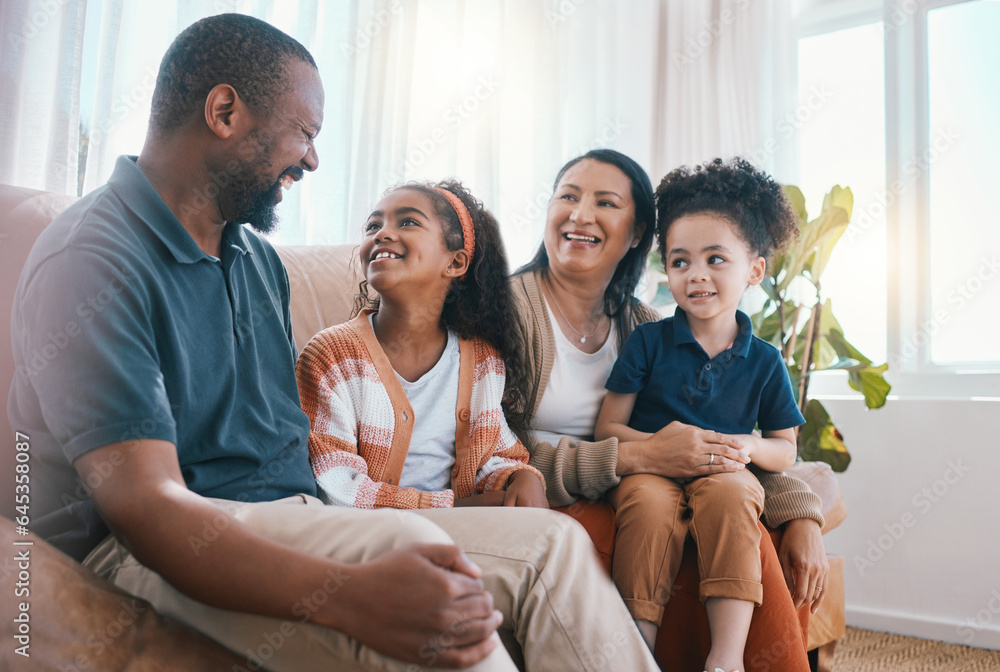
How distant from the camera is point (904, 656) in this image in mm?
2174

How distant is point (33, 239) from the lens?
1075mm

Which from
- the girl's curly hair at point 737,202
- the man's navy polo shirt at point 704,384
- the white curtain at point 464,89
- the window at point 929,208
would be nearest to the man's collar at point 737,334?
the man's navy polo shirt at point 704,384

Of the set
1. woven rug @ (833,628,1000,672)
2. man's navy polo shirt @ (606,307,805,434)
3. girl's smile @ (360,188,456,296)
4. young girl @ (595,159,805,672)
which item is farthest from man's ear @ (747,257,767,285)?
woven rug @ (833,628,1000,672)

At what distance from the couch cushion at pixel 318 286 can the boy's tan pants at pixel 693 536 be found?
2.47 feet

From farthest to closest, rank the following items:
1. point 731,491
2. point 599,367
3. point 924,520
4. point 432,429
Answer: point 924,520 < point 599,367 < point 432,429 < point 731,491

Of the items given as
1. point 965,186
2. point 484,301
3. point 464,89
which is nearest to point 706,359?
point 484,301

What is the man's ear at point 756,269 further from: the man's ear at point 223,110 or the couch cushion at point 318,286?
the man's ear at point 223,110

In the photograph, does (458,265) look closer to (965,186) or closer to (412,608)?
(412,608)

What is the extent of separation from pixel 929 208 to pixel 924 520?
3.51ft

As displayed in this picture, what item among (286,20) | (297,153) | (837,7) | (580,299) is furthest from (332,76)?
(837,7)

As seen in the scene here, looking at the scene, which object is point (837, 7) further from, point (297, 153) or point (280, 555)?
point (280, 555)

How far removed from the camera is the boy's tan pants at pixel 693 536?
3.54 feet

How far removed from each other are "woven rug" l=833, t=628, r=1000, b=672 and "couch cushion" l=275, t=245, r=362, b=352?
171cm

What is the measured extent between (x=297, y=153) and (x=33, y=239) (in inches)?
16.3
